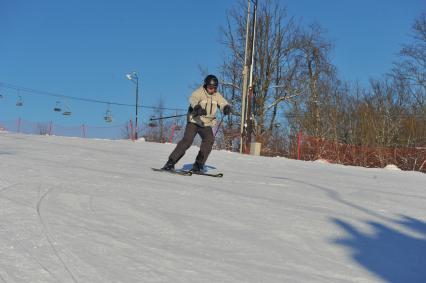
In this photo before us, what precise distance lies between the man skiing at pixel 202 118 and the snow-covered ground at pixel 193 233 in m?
1.84

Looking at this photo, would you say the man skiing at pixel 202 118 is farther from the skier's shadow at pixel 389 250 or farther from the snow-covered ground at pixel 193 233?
Answer: the skier's shadow at pixel 389 250

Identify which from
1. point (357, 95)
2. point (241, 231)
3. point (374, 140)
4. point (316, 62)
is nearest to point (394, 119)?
point (374, 140)

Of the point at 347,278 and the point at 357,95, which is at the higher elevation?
the point at 357,95

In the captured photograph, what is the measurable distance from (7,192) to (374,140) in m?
24.8

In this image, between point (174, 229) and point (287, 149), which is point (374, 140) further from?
point (174, 229)

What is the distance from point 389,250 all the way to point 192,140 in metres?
5.15

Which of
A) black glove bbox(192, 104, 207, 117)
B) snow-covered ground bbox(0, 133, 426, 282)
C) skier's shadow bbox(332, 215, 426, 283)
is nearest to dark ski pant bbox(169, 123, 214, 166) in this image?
black glove bbox(192, 104, 207, 117)

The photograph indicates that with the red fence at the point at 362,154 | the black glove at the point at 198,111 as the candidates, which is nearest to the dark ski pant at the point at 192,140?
the black glove at the point at 198,111

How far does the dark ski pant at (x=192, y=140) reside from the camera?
877 centimetres

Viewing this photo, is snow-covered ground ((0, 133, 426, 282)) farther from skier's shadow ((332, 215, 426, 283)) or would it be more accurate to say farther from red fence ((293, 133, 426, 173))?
red fence ((293, 133, 426, 173))

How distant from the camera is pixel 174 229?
4.15 meters

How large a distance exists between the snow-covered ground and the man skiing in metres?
1.84

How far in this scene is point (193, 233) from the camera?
4082 millimetres

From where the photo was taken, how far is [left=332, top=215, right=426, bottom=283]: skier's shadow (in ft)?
11.4
